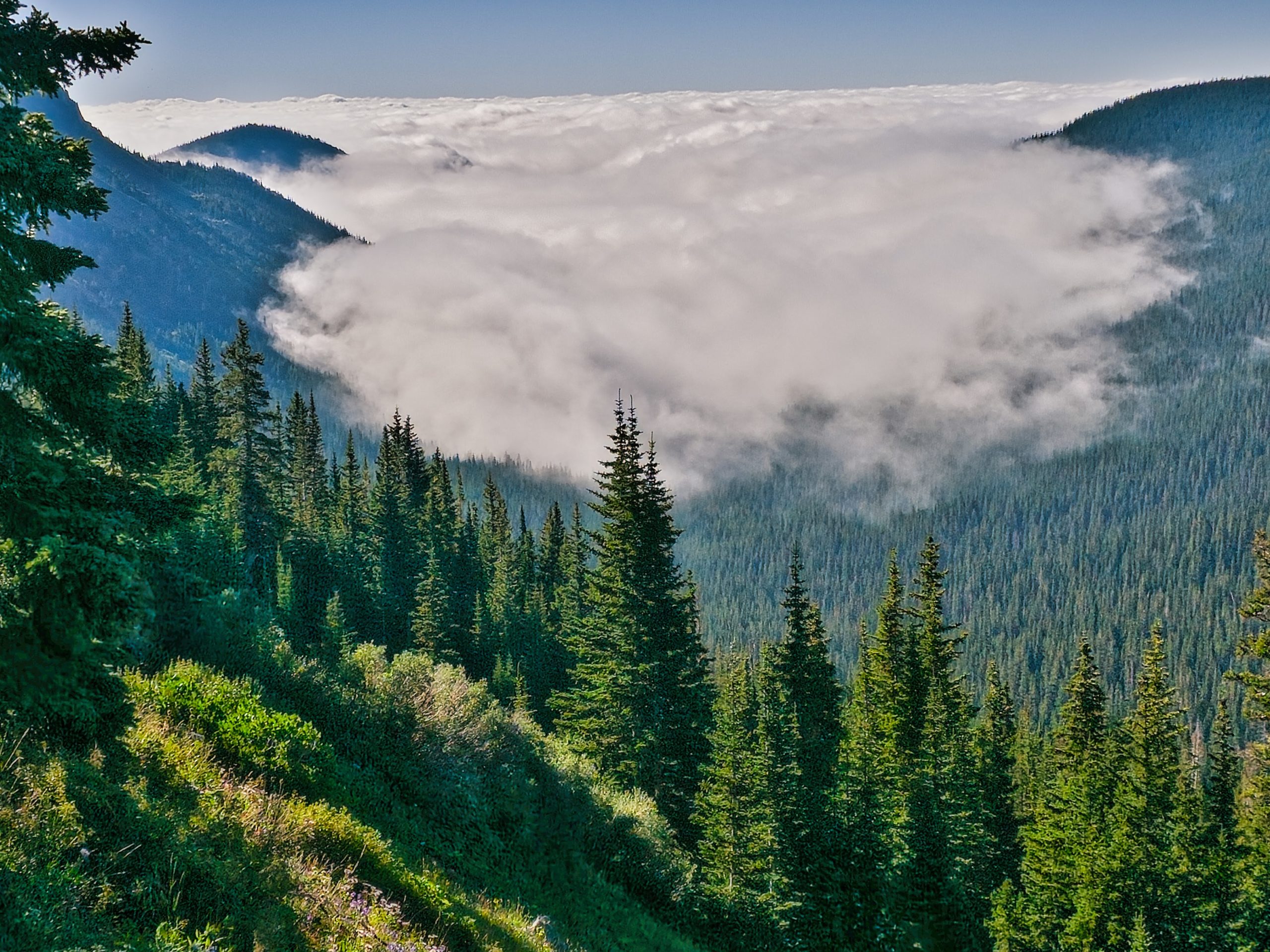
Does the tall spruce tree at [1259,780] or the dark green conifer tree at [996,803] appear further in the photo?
the dark green conifer tree at [996,803]

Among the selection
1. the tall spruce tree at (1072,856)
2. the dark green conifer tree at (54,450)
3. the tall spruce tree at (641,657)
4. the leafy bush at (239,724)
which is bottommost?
the tall spruce tree at (1072,856)

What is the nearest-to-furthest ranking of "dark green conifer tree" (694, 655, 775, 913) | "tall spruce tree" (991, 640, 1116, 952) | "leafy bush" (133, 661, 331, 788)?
"leafy bush" (133, 661, 331, 788) < "dark green conifer tree" (694, 655, 775, 913) < "tall spruce tree" (991, 640, 1116, 952)

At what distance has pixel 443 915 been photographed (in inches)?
408

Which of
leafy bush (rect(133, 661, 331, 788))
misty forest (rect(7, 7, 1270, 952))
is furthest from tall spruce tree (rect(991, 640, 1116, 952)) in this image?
leafy bush (rect(133, 661, 331, 788))

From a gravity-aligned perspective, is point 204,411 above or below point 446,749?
above

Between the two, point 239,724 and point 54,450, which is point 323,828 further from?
point 54,450

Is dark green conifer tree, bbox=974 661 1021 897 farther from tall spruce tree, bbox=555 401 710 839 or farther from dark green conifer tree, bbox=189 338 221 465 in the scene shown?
dark green conifer tree, bbox=189 338 221 465

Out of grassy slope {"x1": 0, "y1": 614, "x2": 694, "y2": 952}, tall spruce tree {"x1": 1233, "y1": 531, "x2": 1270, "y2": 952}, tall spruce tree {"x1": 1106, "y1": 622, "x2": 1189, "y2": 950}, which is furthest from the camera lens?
tall spruce tree {"x1": 1106, "y1": 622, "x2": 1189, "y2": 950}

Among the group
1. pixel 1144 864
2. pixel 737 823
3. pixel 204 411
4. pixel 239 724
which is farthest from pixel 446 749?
pixel 204 411

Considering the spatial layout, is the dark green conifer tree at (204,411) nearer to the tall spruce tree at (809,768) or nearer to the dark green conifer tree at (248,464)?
the dark green conifer tree at (248,464)

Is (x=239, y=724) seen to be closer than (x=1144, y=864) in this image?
Yes

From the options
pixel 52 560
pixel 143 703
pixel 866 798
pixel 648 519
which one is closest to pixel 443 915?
pixel 143 703

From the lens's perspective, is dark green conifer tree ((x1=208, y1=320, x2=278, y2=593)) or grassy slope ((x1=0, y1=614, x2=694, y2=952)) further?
dark green conifer tree ((x1=208, y1=320, x2=278, y2=593))

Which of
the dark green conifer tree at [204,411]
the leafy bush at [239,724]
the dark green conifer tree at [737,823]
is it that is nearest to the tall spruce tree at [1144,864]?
the dark green conifer tree at [737,823]
